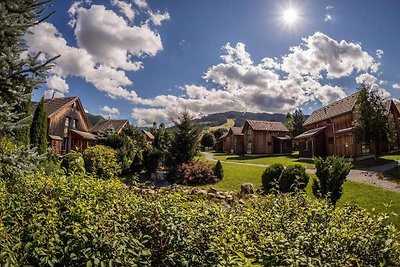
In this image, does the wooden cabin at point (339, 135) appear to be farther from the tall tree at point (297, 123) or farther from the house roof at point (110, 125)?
the house roof at point (110, 125)

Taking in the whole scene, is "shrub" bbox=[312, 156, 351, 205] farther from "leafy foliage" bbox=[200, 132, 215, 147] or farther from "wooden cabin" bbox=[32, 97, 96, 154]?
"leafy foliage" bbox=[200, 132, 215, 147]

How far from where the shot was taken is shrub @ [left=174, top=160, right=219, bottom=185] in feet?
62.2

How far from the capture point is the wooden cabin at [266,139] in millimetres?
46375

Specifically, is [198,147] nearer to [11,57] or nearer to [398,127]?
[11,57]

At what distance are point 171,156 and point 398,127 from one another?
91.4ft

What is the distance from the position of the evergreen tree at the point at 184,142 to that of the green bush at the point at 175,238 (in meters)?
17.2

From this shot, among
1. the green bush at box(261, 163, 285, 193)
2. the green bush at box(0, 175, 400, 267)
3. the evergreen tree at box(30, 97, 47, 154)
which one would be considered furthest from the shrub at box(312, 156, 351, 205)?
the evergreen tree at box(30, 97, 47, 154)

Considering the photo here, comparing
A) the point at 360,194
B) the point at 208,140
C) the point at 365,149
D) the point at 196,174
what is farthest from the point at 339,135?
the point at 208,140

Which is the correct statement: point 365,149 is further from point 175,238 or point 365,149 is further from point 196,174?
point 175,238

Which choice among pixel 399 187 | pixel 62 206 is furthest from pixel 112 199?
pixel 399 187

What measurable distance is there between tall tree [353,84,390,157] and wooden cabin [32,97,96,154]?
30572 millimetres

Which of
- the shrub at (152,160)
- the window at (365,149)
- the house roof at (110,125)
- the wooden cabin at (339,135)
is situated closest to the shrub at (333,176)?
the shrub at (152,160)

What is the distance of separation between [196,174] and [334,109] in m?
25.6

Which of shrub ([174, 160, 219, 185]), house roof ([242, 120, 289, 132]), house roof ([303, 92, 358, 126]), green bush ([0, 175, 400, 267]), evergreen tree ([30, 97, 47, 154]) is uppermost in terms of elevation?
house roof ([303, 92, 358, 126])
